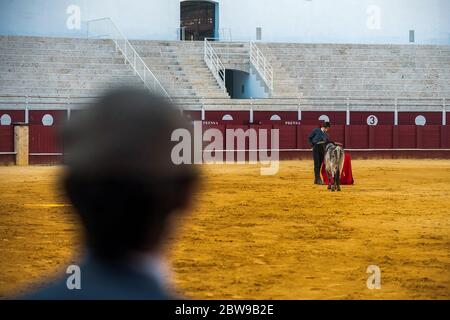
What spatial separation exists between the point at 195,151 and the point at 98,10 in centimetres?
2653

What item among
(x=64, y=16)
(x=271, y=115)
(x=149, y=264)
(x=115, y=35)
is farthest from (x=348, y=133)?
(x=149, y=264)

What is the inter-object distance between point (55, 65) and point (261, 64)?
7309 millimetres

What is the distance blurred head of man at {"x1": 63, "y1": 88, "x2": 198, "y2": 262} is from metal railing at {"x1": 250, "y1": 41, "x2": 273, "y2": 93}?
2528cm

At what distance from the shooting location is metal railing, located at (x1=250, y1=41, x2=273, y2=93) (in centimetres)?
2670

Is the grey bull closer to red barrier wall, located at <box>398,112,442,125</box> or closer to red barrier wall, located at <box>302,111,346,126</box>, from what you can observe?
red barrier wall, located at <box>302,111,346,126</box>

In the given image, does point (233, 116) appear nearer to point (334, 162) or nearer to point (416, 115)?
point (416, 115)

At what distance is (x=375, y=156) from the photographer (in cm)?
2414

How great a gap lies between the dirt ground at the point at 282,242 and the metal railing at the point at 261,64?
13.8 m

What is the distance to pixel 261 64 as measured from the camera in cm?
2764

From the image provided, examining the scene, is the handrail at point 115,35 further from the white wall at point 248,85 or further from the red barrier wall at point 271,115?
the white wall at point 248,85

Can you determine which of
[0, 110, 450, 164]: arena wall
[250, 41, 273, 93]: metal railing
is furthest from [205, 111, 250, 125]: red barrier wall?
[250, 41, 273, 93]: metal railing

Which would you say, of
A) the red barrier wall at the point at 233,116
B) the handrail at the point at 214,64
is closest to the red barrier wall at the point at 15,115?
the red barrier wall at the point at 233,116

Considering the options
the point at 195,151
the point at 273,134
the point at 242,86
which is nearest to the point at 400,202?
the point at 195,151
